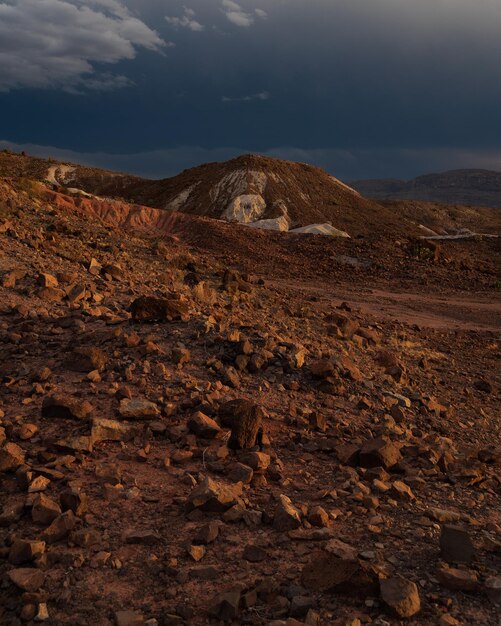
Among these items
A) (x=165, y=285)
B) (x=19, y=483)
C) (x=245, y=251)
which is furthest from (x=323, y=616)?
(x=245, y=251)

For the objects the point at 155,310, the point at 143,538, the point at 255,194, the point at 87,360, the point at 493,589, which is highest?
the point at 255,194

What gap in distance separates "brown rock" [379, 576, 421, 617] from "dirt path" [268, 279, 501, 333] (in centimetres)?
1376

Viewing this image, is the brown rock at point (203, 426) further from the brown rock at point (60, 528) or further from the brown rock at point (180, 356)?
the brown rock at point (60, 528)

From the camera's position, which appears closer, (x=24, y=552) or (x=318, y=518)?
(x=24, y=552)

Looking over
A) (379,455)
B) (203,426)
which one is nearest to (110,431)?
(203,426)

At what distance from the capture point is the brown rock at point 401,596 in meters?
3.16

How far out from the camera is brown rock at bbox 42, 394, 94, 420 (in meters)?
5.53

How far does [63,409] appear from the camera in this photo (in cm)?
554

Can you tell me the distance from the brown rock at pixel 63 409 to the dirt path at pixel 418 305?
12.5 meters

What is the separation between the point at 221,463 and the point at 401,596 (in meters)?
2.20

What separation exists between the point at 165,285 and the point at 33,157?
→ 5911cm

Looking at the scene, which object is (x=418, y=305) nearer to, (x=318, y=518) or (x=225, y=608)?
(x=318, y=518)

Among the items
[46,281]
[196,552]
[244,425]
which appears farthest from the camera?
[46,281]

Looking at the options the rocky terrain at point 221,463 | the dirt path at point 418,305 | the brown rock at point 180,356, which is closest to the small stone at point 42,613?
the rocky terrain at point 221,463
